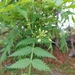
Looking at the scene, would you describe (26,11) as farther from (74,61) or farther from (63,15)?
(74,61)

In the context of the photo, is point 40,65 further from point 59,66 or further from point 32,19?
point 59,66

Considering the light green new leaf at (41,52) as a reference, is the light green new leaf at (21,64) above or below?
below

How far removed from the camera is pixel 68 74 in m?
2.06

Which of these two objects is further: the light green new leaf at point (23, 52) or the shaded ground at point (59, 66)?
the shaded ground at point (59, 66)

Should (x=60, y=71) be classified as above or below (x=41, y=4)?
below

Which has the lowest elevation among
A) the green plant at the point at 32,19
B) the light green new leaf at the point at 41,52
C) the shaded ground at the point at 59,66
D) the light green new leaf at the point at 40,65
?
the shaded ground at the point at 59,66

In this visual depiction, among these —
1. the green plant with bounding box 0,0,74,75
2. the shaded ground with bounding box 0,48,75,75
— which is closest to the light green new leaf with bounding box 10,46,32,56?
the green plant with bounding box 0,0,74,75

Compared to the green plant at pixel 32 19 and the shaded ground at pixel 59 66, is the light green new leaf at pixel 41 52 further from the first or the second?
the shaded ground at pixel 59 66

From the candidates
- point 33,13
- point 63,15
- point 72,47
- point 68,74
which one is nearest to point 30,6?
point 33,13

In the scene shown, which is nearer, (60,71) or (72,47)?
(60,71)

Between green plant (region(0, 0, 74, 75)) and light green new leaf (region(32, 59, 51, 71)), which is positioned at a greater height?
green plant (region(0, 0, 74, 75))

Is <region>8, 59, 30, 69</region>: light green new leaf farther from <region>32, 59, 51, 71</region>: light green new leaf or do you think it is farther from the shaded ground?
the shaded ground

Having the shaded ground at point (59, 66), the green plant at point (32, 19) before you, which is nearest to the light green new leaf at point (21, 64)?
the green plant at point (32, 19)

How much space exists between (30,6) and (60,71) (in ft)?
4.84
